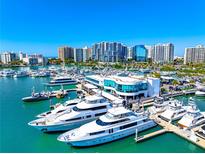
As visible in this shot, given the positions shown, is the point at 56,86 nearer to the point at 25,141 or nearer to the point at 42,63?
the point at 25,141

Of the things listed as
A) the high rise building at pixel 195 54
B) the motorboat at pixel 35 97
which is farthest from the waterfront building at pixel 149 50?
the motorboat at pixel 35 97

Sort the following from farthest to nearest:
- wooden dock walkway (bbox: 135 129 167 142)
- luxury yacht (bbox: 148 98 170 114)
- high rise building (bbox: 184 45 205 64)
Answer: high rise building (bbox: 184 45 205 64), luxury yacht (bbox: 148 98 170 114), wooden dock walkway (bbox: 135 129 167 142)

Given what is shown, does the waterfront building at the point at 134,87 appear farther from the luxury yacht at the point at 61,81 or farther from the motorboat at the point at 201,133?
the luxury yacht at the point at 61,81

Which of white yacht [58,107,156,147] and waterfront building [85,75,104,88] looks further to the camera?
waterfront building [85,75,104,88]

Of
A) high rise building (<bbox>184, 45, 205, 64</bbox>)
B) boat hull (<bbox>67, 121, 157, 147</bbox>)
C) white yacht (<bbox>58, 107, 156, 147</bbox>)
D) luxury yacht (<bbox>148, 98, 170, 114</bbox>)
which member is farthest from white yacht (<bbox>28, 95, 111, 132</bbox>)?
high rise building (<bbox>184, 45, 205, 64</bbox>)

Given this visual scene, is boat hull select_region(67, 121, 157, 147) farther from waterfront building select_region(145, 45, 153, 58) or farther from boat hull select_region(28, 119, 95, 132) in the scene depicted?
waterfront building select_region(145, 45, 153, 58)

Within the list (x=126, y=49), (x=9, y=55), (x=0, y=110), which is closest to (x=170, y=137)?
(x=0, y=110)
